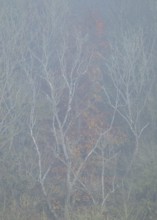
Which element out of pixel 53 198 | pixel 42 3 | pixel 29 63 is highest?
pixel 42 3

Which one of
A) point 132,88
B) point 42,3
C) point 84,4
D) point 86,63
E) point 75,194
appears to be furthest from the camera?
point 84,4

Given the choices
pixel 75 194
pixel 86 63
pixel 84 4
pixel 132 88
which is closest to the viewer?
pixel 75 194

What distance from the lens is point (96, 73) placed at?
20.2 metres

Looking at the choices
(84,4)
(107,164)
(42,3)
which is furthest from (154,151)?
(84,4)

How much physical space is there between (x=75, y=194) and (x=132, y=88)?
16.8ft

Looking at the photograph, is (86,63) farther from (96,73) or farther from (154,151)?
(154,151)

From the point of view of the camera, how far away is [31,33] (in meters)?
19.4

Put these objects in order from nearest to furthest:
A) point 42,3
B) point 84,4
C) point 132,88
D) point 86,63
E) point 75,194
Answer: point 75,194
point 132,88
point 86,63
point 42,3
point 84,4

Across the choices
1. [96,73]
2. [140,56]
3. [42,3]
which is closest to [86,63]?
[96,73]

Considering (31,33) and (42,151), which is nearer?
(42,151)

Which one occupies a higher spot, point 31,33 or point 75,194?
point 31,33

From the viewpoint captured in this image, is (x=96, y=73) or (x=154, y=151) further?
(x=96, y=73)

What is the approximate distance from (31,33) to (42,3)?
2799 millimetres

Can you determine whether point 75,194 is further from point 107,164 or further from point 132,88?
point 132,88
